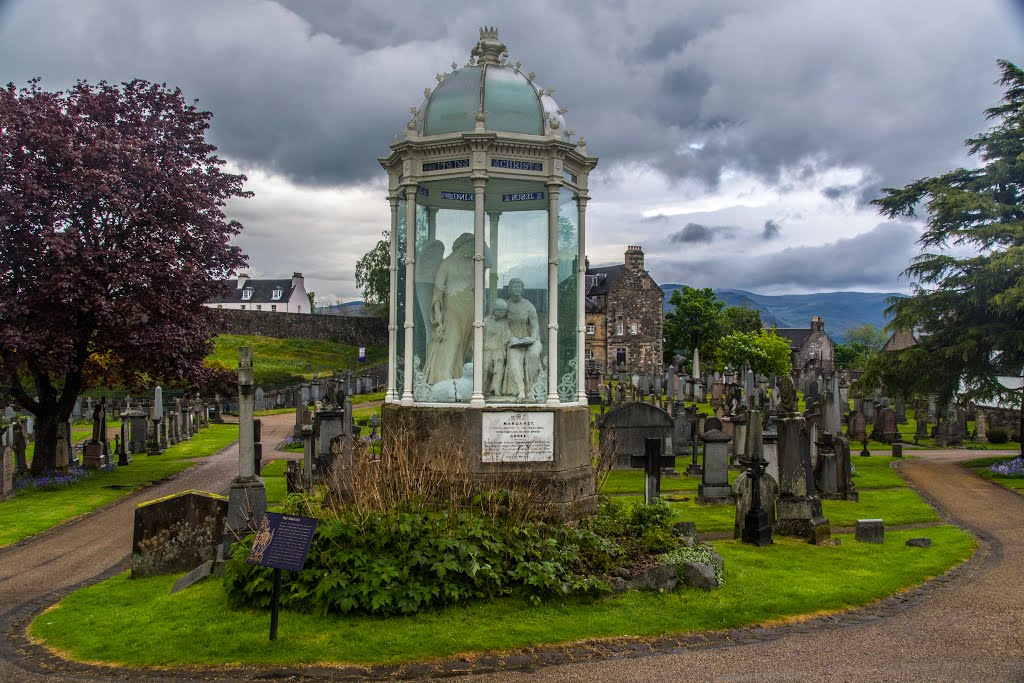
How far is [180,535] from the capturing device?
9422 millimetres

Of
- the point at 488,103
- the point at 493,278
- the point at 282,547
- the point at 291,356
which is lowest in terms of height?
the point at 282,547

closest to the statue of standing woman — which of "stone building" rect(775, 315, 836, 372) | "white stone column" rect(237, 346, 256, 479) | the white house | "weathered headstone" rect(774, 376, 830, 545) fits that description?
"white stone column" rect(237, 346, 256, 479)

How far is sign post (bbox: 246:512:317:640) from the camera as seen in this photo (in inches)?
258

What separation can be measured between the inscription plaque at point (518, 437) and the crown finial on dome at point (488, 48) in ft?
16.6

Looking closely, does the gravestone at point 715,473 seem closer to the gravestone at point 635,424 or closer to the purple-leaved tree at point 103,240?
the gravestone at point 635,424

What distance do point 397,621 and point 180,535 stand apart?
3.84m

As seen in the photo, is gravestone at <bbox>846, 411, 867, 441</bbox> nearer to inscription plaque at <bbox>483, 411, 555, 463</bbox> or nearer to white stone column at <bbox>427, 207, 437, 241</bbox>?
inscription plaque at <bbox>483, 411, 555, 463</bbox>

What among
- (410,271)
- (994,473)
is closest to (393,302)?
(410,271)

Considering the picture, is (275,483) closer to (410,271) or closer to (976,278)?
(410,271)

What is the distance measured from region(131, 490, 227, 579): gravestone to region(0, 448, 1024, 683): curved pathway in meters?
1.37

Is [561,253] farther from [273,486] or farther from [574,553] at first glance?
[273,486]

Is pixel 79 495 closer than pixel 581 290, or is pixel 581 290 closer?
pixel 581 290

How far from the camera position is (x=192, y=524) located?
9.42 m

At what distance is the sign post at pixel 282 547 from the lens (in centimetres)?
656
